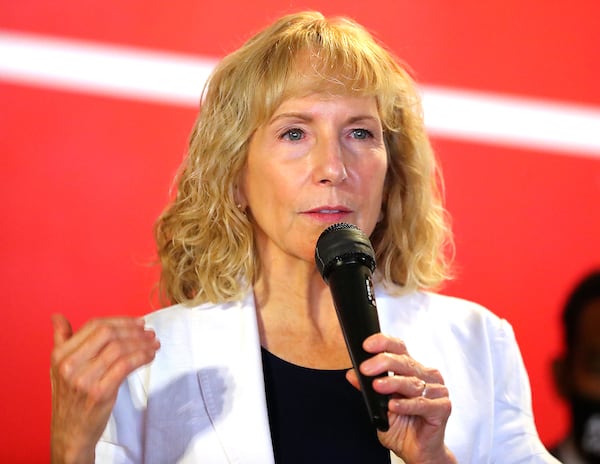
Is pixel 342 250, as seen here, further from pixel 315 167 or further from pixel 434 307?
pixel 434 307

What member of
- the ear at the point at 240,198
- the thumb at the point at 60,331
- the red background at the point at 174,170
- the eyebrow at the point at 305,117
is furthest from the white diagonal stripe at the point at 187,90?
the thumb at the point at 60,331

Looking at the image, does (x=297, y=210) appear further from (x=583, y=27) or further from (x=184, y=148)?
(x=583, y=27)

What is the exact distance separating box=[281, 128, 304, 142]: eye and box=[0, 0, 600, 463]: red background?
2.20 feet

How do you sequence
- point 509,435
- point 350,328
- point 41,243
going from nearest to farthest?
point 350,328
point 509,435
point 41,243

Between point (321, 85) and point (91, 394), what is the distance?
0.71 meters

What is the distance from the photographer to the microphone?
3.82 feet

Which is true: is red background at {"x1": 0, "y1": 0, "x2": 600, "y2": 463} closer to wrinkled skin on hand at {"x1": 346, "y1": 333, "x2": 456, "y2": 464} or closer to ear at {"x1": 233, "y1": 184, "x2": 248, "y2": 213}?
ear at {"x1": 233, "y1": 184, "x2": 248, "y2": 213}

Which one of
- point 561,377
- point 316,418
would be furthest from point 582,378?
point 316,418

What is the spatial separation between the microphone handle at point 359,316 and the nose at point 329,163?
0.34 m

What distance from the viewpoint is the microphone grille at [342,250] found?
1.31 metres

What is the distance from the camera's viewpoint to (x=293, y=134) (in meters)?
1.69

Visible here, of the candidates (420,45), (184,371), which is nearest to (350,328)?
(184,371)

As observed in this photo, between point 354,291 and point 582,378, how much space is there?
699 mm

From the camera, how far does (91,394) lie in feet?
4.37
